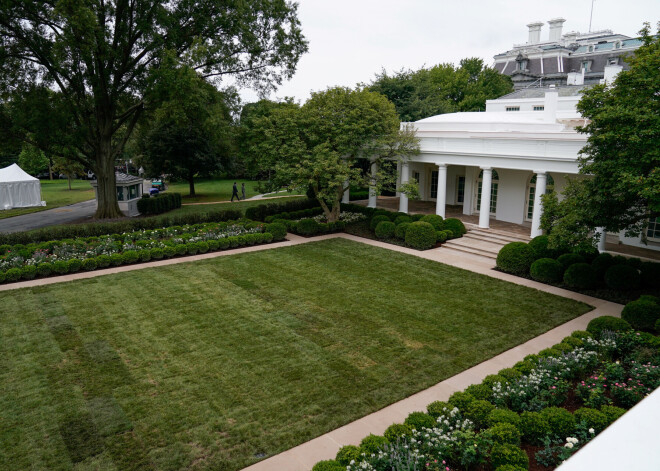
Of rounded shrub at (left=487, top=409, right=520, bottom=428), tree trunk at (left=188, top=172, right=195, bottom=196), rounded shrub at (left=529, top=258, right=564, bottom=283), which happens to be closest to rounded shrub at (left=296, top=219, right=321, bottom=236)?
rounded shrub at (left=529, top=258, right=564, bottom=283)

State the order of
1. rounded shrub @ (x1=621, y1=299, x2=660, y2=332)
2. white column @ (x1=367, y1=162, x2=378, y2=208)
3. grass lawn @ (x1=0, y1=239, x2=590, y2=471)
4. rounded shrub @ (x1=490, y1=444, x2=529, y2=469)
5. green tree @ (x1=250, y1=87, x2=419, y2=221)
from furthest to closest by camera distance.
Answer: white column @ (x1=367, y1=162, x2=378, y2=208), green tree @ (x1=250, y1=87, x2=419, y2=221), rounded shrub @ (x1=621, y1=299, x2=660, y2=332), grass lawn @ (x1=0, y1=239, x2=590, y2=471), rounded shrub @ (x1=490, y1=444, x2=529, y2=469)

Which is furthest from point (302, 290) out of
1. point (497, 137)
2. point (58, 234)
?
point (58, 234)

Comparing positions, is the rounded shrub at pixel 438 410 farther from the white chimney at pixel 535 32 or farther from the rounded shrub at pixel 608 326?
the white chimney at pixel 535 32

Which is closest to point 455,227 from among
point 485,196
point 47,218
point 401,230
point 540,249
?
point 485,196

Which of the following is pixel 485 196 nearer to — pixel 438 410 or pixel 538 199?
pixel 538 199

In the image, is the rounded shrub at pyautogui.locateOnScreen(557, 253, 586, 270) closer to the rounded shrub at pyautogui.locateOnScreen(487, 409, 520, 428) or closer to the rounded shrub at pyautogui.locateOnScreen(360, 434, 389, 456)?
the rounded shrub at pyautogui.locateOnScreen(487, 409, 520, 428)

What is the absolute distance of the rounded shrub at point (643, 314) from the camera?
11500 mm

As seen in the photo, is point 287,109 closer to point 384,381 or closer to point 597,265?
point 597,265

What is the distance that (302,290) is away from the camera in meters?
15.1

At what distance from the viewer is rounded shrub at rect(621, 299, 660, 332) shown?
453 inches

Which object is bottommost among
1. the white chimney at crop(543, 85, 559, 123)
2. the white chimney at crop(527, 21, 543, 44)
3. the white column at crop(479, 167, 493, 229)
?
the white column at crop(479, 167, 493, 229)

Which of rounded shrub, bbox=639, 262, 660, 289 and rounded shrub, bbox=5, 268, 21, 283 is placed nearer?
rounded shrub, bbox=639, 262, 660, 289

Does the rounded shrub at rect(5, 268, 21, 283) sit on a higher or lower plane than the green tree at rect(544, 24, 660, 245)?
lower

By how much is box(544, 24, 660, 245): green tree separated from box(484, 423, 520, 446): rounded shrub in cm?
693
